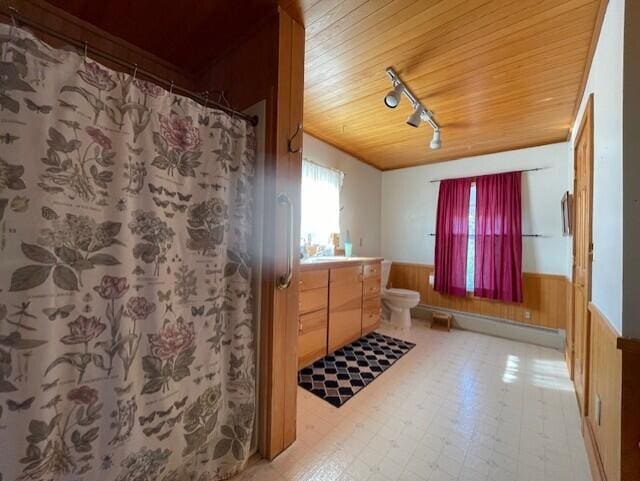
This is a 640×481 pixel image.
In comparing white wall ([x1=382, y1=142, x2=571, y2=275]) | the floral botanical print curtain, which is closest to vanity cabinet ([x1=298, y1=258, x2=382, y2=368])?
the floral botanical print curtain

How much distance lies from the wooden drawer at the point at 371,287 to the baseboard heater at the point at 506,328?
1124 millimetres

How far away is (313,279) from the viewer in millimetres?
2289

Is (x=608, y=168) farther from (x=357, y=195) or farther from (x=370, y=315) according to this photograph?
(x=357, y=195)

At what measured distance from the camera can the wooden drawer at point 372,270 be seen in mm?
2990

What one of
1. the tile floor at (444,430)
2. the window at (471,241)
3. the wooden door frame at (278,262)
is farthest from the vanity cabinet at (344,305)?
the window at (471,241)

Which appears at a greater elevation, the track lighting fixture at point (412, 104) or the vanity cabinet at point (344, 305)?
the track lighting fixture at point (412, 104)

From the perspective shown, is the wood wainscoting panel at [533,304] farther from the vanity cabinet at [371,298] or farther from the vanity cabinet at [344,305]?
the vanity cabinet at [344,305]

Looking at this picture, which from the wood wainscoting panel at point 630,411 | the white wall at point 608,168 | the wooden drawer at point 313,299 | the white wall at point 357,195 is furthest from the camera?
the white wall at point 357,195

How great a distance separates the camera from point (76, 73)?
898 mm

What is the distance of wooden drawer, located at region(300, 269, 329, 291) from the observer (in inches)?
86.6

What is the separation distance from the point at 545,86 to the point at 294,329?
2484 millimetres

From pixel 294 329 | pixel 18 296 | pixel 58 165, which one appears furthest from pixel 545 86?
pixel 18 296

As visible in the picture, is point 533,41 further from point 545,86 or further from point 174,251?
point 174,251

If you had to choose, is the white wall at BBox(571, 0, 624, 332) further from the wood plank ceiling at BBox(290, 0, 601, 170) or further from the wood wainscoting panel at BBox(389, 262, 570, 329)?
the wood wainscoting panel at BBox(389, 262, 570, 329)
